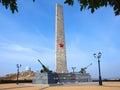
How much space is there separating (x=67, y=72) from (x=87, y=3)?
145 ft

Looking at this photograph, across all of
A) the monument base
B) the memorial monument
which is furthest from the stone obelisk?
the monument base

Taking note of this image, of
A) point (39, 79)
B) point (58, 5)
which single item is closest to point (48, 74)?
point (39, 79)

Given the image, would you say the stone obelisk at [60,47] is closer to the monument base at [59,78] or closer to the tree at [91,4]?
the monument base at [59,78]

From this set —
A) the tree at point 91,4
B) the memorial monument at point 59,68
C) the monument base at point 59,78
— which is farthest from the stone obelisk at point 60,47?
the tree at point 91,4

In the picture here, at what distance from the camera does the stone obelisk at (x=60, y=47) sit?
46531mm

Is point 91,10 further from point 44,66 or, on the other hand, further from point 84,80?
point 84,80

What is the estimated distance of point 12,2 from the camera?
4.47 m

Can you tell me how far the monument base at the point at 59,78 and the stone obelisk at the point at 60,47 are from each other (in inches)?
51.6

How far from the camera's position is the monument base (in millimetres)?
44344

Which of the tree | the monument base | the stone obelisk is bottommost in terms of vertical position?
the monument base

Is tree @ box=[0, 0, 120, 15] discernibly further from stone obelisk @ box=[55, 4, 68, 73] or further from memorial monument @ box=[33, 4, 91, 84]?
stone obelisk @ box=[55, 4, 68, 73]

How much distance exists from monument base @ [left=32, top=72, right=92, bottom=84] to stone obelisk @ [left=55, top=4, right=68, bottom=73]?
51.6 inches

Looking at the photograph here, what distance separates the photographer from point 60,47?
46.8m

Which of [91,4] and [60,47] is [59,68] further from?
[91,4]
